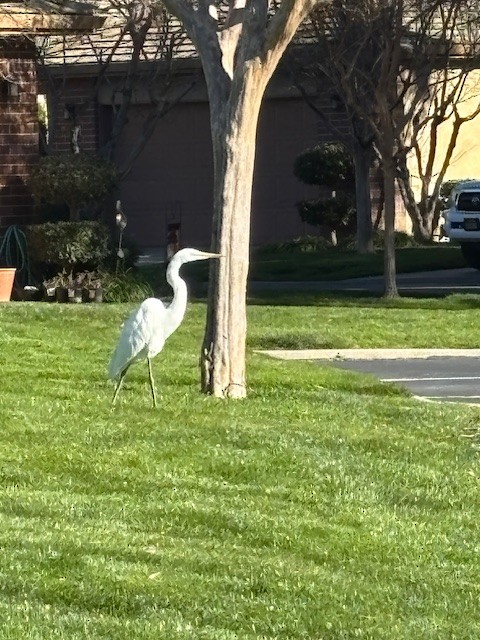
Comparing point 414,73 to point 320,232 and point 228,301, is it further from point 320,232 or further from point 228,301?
point 228,301

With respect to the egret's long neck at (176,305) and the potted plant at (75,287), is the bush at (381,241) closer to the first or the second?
the potted plant at (75,287)

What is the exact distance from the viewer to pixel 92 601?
20.4ft

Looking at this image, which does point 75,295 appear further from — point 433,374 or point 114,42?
point 114,42

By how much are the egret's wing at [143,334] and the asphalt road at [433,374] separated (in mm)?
3378

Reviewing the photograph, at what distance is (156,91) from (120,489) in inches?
817

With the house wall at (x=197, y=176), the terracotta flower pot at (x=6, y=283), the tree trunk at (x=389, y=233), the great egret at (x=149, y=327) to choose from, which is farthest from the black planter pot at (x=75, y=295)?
the house wall at (x=197, y=176)

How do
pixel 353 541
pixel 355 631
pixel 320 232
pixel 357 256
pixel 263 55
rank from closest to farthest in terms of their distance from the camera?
pixel 355 631
pixel 353 541
pixel 263 55
pixel 357 256
pixel 320 232

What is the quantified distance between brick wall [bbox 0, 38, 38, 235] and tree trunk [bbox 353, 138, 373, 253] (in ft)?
27.8

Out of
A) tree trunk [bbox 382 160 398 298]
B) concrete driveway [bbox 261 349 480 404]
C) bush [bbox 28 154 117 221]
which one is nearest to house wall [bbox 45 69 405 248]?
tree trunk [bbox 382 160 398 298]

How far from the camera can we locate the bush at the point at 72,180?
64.8ft

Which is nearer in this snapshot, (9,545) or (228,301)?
(9,545)

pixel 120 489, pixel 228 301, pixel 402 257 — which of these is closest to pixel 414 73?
pixel 402 257

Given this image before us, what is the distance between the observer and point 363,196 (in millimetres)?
27797

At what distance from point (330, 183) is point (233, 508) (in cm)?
2180
